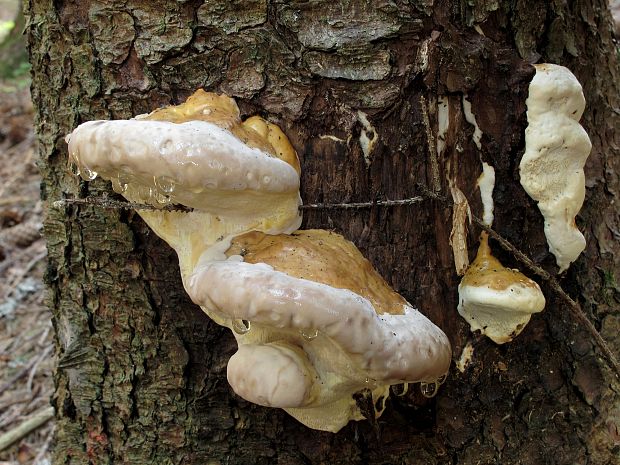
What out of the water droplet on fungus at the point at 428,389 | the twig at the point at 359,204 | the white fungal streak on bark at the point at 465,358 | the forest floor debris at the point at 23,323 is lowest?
the forest floor debris at the point at 23,323

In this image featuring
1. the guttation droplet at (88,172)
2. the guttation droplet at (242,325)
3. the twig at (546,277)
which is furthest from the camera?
the twig at (546,277)

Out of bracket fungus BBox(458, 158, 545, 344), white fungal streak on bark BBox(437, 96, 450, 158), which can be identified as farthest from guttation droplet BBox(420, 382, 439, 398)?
white fungal streak on bark BBox(437, 96, 450, 158)

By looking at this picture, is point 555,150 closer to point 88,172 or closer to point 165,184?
point 165,184

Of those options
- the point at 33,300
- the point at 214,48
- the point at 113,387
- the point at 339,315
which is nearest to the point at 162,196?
the point at 214,48

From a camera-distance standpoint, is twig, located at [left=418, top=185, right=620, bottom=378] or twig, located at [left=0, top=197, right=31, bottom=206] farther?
twig, located at [left=0, top=197, right=31, bottom=206]

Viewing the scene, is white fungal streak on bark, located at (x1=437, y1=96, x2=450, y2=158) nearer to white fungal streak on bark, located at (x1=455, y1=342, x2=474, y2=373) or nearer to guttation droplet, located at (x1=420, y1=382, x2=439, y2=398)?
white fungal streak on bark, located at (x1=455, y1=342, x2=474, y2=373)

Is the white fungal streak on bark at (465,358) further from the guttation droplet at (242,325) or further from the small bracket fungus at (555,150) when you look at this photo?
the guttation droplet at (242,325)

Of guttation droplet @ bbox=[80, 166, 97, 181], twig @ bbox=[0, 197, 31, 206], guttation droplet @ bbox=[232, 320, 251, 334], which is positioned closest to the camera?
guttation droplet @ bbox=[80, 166, 97, 181]

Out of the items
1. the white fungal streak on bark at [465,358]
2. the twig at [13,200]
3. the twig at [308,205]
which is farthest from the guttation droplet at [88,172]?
the twig at [13,200]
